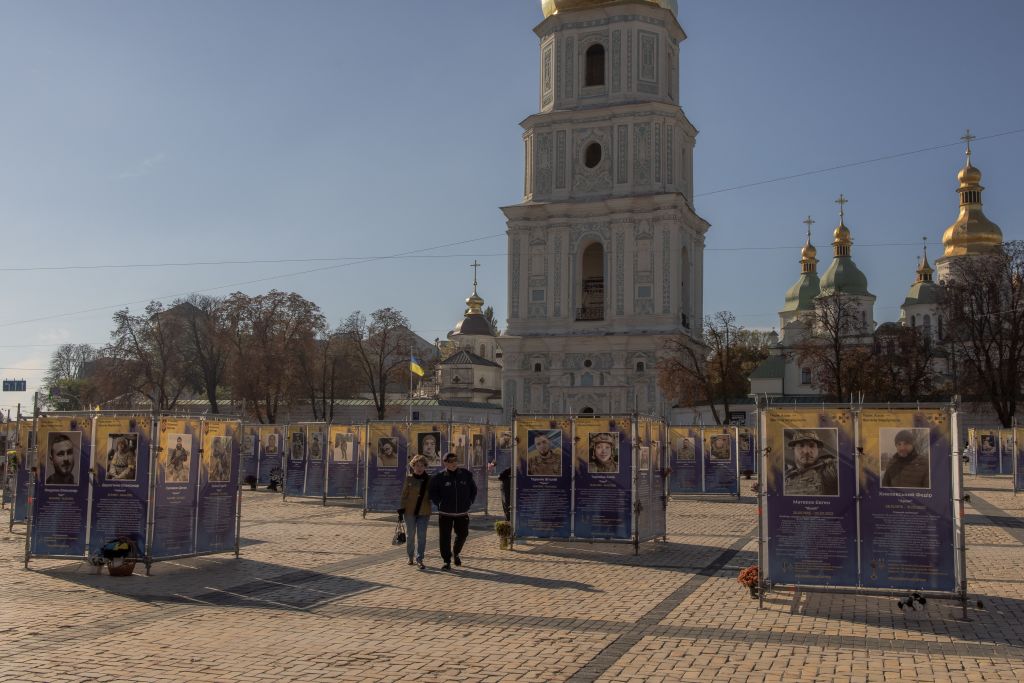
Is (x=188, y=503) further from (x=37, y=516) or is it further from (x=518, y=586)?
(x=518, y=586)

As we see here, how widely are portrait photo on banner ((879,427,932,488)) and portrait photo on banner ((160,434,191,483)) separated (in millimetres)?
9322

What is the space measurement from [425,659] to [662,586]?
Result: 512cm

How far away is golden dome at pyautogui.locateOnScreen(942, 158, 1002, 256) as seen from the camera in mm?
90688

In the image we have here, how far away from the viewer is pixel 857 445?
1236cm

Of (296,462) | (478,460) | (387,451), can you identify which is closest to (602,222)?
(296,462)

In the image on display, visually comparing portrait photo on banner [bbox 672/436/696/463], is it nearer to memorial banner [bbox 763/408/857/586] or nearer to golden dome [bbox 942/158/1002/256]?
memorial banner [bbox 763/408/857/586]

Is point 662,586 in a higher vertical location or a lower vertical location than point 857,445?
lower

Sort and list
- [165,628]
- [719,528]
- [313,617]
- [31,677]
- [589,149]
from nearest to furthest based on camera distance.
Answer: [31,677], [165,628], [313,617], [719,528], [589,149]

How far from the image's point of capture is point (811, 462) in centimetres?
1258

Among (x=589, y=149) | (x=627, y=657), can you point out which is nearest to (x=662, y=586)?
(x=627, y=657)

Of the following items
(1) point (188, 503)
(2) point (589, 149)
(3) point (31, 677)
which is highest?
(2) point (589, 149)

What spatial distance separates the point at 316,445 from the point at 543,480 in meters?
13.5

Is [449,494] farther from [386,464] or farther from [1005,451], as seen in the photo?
[1005,451]

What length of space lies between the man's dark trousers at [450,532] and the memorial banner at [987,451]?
36.2 metres
